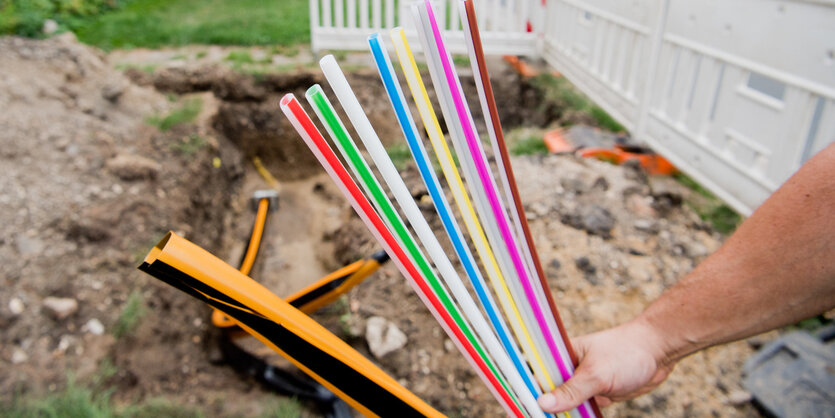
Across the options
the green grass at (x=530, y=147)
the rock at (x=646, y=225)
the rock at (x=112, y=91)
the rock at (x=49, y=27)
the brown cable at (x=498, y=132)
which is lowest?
the rock at (x=646, y=225)

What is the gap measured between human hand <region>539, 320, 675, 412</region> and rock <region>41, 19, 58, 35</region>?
6645 millimetres

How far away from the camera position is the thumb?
887 millimetres

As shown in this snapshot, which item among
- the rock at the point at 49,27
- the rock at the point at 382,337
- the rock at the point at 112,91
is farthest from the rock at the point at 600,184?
the rock at the point at 49,27

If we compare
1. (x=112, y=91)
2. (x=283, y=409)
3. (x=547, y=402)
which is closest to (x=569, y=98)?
(x=283, y=409)

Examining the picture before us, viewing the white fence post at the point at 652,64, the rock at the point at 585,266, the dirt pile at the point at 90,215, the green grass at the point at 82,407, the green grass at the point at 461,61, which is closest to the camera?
the green grass at the point at 82,407

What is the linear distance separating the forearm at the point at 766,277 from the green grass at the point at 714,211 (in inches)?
79.0

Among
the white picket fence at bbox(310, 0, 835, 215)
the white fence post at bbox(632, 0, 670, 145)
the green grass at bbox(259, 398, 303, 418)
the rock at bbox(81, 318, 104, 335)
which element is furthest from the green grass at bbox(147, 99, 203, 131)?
the white fence post at bbox(632, 0, 670, 145)

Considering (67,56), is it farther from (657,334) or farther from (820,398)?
(820,398)

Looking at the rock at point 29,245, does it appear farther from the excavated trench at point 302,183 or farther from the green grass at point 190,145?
the green grass at point 190,145

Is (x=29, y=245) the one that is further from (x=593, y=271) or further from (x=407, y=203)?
(x=407, y=203)

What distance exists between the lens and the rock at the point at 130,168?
133 inches

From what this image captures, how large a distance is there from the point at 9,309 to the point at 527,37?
4.49m

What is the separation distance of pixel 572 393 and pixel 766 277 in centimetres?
39

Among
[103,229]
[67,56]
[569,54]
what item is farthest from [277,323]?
[67,56]
